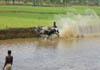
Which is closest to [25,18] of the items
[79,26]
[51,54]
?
[79,26]

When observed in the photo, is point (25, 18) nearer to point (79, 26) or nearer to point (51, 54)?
point (79, 26)

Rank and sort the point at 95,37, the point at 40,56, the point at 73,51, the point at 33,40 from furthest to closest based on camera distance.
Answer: the point at 95,37 → the point at 33,40 → the point at 73,51 → the point at 40,56

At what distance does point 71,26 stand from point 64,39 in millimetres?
2989

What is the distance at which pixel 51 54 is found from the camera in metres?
21.5

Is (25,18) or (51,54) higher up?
(25,18)

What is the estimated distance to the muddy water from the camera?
17672 millimetres

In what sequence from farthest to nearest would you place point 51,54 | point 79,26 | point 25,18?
point 25,18
point 79,26
point 51,54

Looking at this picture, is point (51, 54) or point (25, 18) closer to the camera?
point (51, 54)

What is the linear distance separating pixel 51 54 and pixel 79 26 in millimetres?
13034

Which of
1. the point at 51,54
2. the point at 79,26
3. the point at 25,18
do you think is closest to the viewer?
the point at 51,54

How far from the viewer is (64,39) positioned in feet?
99.6

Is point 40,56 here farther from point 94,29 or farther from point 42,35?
point 94,29

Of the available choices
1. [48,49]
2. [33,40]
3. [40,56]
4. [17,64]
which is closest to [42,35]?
[33,40]

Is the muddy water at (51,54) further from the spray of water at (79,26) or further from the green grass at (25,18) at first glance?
the green grass at (25,18)
